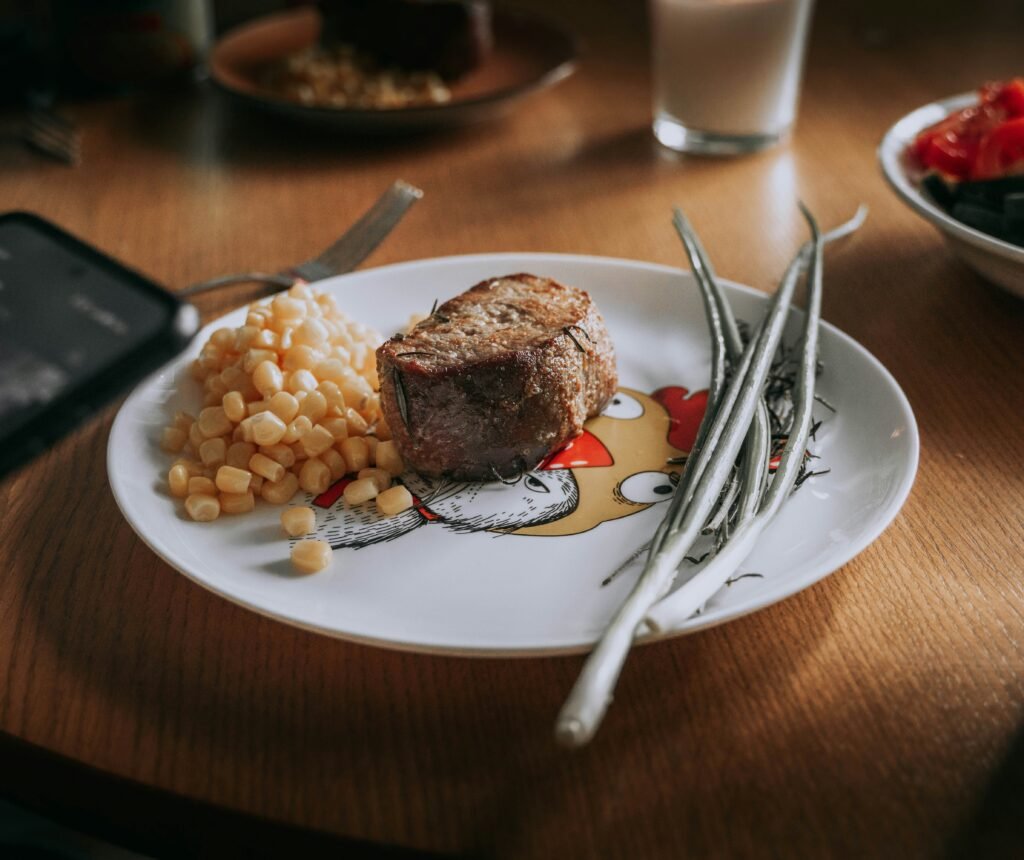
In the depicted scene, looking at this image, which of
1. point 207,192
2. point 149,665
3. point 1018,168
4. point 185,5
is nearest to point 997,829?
point 149,665

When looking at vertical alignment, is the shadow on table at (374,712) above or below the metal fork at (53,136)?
above

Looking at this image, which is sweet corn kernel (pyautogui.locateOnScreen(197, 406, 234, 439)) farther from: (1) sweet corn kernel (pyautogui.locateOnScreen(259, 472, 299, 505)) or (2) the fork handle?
(2) the fork handle

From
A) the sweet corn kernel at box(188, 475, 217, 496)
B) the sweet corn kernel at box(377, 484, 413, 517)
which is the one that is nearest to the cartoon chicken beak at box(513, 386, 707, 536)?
the sweet corn kernel at box(377, 484, 413, 517)

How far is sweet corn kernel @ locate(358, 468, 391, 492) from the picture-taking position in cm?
117

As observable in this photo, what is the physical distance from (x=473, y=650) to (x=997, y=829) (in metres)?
0.44

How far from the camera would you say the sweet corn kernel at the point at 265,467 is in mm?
1136

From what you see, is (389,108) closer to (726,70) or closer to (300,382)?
(726,70)

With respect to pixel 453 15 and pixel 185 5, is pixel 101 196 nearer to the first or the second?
pixel 185 5

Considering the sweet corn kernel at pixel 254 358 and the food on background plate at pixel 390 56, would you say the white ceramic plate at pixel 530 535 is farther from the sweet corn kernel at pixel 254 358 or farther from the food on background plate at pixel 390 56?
the food on background plate at pixel 390 56

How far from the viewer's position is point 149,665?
3.21 feet

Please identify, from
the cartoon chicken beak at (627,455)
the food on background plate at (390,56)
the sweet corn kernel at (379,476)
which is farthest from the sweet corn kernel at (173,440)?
the food on background plate at (390,56)

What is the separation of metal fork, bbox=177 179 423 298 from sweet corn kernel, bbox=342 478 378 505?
0.63m

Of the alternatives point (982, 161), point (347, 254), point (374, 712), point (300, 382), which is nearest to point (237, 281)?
point (347, 254)

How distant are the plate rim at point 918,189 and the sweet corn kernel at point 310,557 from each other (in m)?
0.96
